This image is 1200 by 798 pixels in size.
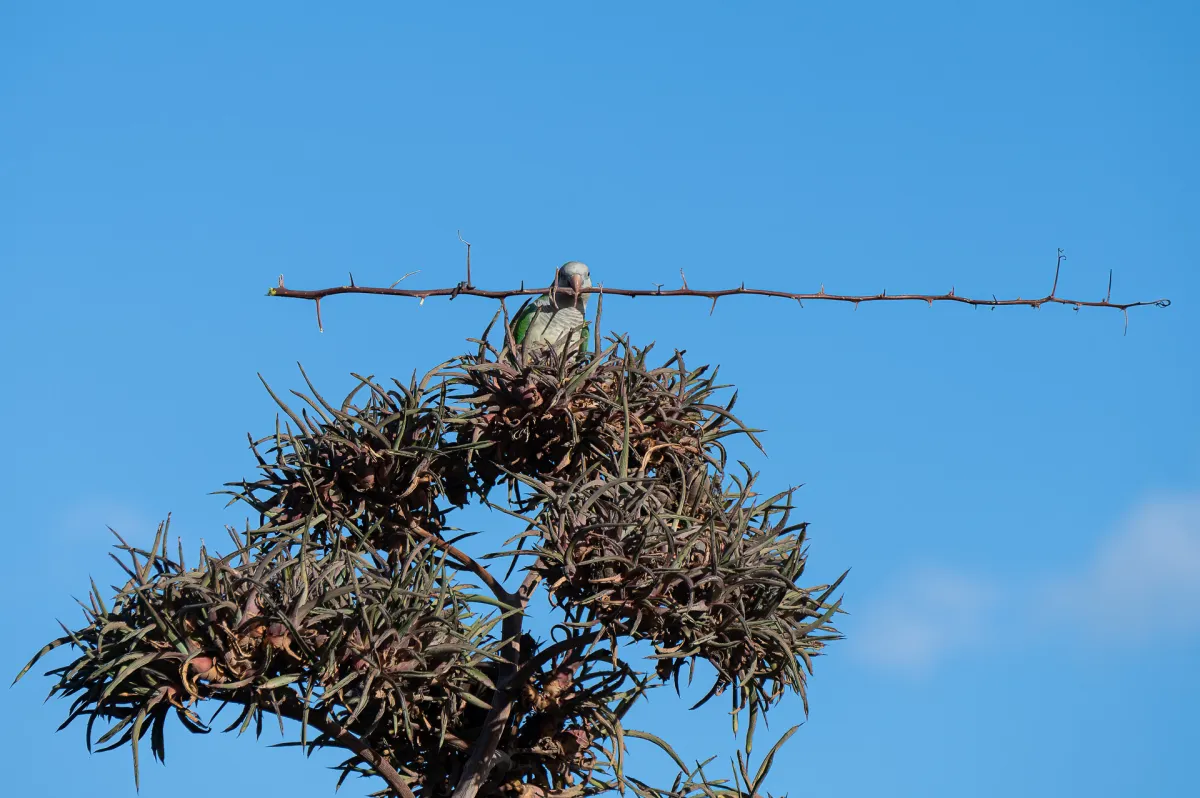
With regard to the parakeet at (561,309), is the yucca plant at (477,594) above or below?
below

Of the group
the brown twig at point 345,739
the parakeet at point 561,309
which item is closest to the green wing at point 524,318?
the parakeet at point 561,309

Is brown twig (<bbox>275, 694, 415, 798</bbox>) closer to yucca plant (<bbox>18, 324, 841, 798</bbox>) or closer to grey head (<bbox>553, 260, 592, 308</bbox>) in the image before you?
yucca plant (<bbox>18, 324, 841, 798</bbox>)

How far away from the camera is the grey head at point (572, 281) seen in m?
7.25

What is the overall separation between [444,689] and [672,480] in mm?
1482

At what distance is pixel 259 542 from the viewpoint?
5.87 metres

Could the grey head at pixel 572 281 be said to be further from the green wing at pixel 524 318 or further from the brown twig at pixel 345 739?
the brown twig at pixel 345 739

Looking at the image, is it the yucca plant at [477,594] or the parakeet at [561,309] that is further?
the parakeet at [561,309]

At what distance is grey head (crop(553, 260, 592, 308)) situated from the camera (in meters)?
7.25

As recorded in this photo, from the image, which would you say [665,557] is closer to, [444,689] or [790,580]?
[790,580]

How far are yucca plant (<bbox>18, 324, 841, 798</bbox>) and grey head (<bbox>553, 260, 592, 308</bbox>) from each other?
1063 millimetres

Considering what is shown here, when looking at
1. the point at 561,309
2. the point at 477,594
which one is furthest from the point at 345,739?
the point at 561,309

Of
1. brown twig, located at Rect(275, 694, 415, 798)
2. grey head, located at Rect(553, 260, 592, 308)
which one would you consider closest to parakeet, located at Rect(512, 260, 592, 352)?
grey head, located at Rect(553, 260, 592, 308)

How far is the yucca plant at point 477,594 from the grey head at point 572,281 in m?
1.06

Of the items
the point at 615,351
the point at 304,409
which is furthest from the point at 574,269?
the point at 304,409
